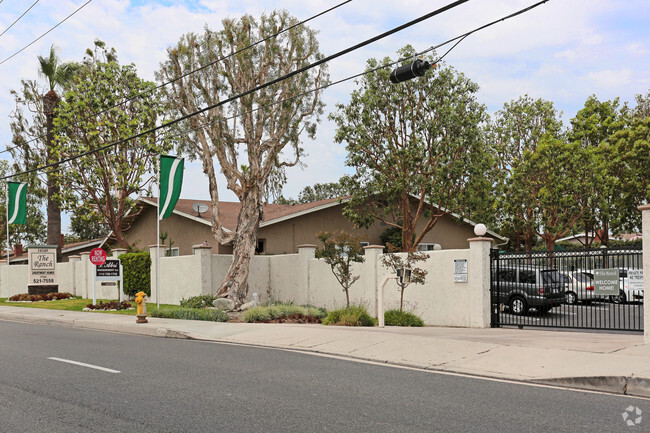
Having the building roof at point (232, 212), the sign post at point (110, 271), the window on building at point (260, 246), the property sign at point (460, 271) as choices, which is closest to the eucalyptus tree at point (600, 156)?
the building roof at point (232, 212)

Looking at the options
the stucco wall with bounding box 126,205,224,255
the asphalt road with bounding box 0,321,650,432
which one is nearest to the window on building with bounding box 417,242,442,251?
the stucco wall with bounding box 126,205,224,255

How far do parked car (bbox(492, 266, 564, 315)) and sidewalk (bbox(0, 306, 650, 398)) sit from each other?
186 cm

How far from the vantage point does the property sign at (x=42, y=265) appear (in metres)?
32.2

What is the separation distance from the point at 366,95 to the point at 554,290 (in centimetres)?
1539

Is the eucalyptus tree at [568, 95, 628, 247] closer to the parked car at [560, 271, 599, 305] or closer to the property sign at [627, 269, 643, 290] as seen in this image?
the parked car at [560, 271, 599, 305]

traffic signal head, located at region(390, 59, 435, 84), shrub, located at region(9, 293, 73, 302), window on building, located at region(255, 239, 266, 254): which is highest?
traffic signal head, located at region(390, 59, 435, 84)

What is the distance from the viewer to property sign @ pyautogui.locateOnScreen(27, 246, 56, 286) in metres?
32.2

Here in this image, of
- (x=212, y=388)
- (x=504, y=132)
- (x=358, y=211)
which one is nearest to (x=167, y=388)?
(x=212, y=388)

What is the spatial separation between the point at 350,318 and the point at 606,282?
688cm

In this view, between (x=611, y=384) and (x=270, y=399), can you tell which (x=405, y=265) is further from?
(x=270, y=399)

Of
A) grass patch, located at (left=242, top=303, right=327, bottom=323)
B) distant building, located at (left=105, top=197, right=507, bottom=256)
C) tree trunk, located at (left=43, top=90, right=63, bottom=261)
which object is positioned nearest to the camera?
grass patch, located at (left=242, top=303, right=327, bottom=323)

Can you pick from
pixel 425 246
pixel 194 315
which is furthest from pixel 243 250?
pixel 425 246

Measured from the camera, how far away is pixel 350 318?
1759cm

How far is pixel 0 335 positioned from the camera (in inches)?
627
